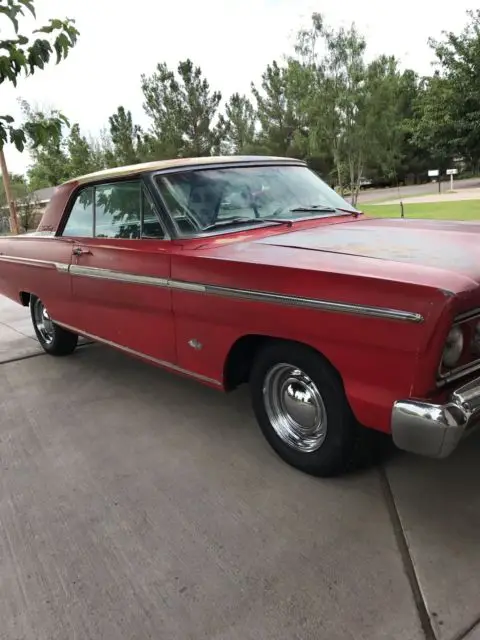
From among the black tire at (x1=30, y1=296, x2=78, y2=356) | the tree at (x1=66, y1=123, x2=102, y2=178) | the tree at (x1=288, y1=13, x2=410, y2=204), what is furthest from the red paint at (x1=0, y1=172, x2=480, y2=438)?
the tree at (x1=66, y1=123, x2=102, y2=178)

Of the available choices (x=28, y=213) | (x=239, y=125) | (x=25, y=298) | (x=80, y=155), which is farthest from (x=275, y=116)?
(x=25, y=298)

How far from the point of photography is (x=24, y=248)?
16.9 feet

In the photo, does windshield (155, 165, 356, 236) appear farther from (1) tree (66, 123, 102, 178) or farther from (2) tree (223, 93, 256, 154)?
(1) tree (66, 123, 102, 178)

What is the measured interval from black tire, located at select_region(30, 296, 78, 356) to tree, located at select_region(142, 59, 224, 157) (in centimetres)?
2238

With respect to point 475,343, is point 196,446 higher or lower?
lower

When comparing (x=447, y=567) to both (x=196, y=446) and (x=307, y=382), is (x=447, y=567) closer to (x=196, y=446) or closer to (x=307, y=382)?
(x=307, y=382)

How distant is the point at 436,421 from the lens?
2092 millimetres

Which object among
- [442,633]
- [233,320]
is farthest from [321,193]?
[442,633]

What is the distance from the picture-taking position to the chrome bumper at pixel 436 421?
6.89 feet

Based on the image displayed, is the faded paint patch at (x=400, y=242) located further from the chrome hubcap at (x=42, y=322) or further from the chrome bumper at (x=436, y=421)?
the chrome hubcap at (x=42, y=322)

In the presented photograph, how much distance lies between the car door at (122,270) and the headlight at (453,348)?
5.45 feet

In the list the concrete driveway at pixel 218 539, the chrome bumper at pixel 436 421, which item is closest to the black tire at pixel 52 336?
the concrete driveway at pixel 218 539

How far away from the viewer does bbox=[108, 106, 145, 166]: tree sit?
29156mm

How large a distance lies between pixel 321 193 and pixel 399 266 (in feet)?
6.10
